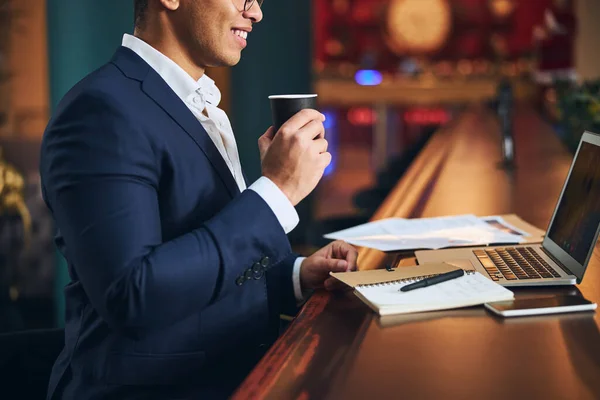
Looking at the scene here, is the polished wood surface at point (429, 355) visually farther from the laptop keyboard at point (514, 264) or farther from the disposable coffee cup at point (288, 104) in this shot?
the disposable coffee cup at point (288, 104)

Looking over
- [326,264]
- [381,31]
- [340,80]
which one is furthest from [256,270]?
[381,31]

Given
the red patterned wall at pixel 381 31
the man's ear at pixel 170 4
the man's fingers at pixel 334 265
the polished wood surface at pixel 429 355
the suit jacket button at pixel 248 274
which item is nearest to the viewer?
the polished wood surface at pixel 429 355

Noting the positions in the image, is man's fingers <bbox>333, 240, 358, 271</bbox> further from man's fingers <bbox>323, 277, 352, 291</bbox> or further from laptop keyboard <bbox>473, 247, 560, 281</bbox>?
laptop keyboard <bbox>473, 247, 560, 281</bbox>

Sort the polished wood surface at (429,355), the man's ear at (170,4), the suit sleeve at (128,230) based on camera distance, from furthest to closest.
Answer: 1. the man's ear at (170,4)
2. the suit sleeve at (128,230)
3. the polished wood surface at (429,355)

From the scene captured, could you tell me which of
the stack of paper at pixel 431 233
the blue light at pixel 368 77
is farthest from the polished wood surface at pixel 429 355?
the blue light at pixel 368 77

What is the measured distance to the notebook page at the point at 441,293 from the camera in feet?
3.98

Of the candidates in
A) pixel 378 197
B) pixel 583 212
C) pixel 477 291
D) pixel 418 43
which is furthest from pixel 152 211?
pixel 418 43

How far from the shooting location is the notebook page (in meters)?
1.21

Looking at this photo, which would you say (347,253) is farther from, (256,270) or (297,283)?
(256,270)

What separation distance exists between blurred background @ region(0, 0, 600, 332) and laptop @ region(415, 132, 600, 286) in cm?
135

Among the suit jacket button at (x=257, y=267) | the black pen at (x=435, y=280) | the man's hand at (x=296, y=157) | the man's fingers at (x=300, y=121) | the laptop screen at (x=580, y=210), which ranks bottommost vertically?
the black pen at (x=435, y=280)

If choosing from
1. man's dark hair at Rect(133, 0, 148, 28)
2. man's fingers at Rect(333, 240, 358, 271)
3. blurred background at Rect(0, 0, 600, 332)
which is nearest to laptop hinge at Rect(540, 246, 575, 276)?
man's fingers at Rect(333, 240, 358, 271)

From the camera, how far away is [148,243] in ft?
3.80

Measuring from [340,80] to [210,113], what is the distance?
969cm
